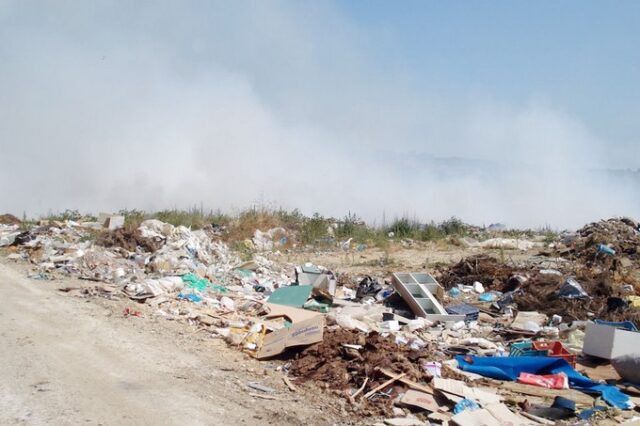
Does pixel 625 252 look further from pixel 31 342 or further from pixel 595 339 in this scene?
pixel 31 342

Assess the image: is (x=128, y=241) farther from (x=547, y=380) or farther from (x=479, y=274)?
(x=547, y=380)

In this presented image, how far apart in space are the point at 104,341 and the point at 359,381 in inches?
106

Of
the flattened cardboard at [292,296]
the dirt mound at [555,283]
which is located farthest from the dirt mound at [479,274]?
the flattened cardboard at [292,296]

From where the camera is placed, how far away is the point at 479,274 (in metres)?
10.5

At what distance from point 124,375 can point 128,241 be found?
652 centimetres

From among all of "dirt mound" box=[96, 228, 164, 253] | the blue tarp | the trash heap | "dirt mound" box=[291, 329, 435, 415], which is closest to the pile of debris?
the trash heap

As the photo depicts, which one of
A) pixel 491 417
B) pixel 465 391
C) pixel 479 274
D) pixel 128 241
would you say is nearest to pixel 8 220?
pixel 128 241

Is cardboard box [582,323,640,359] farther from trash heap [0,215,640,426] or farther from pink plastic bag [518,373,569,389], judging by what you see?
pink plastic bag [518,373,569,389]

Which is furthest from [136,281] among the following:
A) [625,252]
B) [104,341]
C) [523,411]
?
[625,252]

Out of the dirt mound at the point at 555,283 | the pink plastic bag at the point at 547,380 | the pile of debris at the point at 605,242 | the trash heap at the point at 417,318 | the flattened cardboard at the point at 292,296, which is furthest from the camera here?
the pile of debris at the point at 605,242

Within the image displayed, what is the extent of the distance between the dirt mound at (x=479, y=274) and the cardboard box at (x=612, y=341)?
153 inches

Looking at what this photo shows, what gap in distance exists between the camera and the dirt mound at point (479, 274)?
10203mm

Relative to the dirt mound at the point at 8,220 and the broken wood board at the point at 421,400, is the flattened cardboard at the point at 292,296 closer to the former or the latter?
the broken wood board at the point at 421,400

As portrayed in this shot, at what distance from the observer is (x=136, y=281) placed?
8656mm
